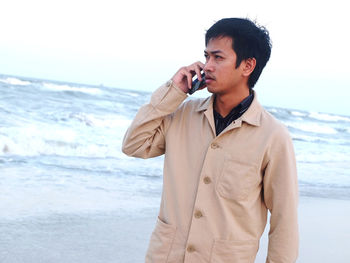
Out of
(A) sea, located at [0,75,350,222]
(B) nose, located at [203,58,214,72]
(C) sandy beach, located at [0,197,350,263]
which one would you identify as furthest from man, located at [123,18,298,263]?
(A) sea, located at [0,75,350,222]

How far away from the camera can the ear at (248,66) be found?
2.10m

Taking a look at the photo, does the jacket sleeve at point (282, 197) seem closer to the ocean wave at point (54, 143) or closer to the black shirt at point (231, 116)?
the black shirt at point (231, 116)

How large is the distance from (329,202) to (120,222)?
9.49ft

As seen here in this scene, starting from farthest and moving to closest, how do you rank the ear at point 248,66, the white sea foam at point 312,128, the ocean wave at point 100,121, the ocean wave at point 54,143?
the white sea foam at point 312,128 < the ocean wave at point 100,121 < the ocean wave at point 54,143 < the ear at point 248,66

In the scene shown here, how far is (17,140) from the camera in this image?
9.94m

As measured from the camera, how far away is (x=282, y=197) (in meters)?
2.04

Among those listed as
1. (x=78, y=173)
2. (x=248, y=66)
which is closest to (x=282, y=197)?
(x=248, y=66)

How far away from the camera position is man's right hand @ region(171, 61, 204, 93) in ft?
7.01

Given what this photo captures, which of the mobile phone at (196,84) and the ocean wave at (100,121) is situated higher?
the mobile phone at (196,84)

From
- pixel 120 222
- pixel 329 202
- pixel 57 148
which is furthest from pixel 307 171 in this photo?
pixel 120 222

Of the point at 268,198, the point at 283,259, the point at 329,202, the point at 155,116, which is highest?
the point at 155,116

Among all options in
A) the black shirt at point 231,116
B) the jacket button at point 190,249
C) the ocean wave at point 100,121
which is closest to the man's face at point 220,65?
the black shirt at point 231,116

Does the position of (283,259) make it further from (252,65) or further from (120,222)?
(120,222)

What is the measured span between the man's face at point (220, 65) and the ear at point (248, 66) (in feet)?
0.10
